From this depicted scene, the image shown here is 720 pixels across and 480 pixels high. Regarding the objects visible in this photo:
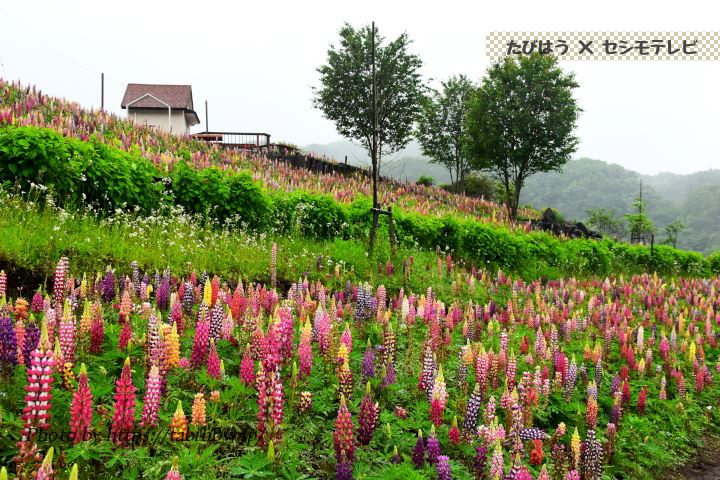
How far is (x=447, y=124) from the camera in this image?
162 ft

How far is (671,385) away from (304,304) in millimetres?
5462

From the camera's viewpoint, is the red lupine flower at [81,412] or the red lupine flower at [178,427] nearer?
the red lupine flower at [81,412]

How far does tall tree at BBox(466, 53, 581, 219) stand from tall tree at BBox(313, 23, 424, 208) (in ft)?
16.9

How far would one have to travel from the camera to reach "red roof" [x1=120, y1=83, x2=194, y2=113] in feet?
157

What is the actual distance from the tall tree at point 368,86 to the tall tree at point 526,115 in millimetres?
5164

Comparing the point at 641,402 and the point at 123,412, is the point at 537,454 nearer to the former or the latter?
the point at 641,402

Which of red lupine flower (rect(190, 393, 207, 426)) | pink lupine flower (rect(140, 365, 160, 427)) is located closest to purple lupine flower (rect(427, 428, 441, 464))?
red lupine flower (rect(190, 393, 207, 426))

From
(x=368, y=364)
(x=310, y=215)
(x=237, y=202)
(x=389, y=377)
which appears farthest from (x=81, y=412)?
(x=310, y=215)

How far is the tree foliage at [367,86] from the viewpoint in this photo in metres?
35.7

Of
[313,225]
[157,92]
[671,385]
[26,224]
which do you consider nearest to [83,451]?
[26,224]

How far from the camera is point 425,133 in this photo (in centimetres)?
4956

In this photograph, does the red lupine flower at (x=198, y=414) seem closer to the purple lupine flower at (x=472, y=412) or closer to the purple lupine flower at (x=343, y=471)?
the purple lupine flower at (x=343, y=471)

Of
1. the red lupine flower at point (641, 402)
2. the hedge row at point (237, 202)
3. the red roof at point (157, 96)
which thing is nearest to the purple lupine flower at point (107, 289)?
the hedge row at point (237, 202)

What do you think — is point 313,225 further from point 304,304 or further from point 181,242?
point 304,304
